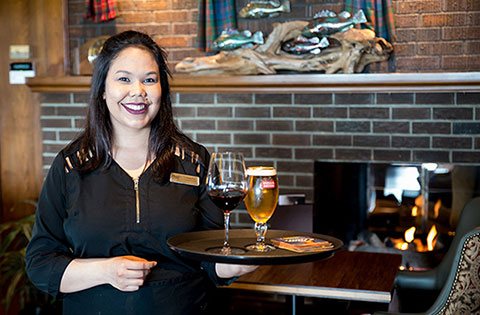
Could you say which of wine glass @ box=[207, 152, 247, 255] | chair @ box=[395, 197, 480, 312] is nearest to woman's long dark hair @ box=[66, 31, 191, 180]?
wine glass @ box=[207, 152, 247, 255]

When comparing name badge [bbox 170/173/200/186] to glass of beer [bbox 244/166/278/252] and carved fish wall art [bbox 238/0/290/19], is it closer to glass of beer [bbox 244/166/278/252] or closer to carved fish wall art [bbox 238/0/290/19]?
glass of beer [bbox 244/166/278/252]

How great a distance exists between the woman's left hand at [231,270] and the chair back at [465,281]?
92cm

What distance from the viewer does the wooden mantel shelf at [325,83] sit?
11.0 ft

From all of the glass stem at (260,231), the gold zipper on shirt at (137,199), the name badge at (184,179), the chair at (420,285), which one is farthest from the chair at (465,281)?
the gold zipper on shirt at (137,199)

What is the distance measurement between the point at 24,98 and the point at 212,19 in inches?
48.1

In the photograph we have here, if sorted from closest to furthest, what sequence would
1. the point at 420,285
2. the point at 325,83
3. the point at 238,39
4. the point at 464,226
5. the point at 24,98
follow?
the point at 464,226 → the point at 420,285 → the point at 325,83 → the point at 238,39 → the point at 24,98

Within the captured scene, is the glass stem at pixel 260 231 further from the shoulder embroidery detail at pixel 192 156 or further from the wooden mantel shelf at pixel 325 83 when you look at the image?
the wooden mantel shelf at pixel 325 83

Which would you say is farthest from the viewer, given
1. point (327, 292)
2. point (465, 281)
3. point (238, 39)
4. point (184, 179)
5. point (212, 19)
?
point (212, 19)

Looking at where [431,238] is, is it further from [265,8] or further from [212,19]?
[212,19]

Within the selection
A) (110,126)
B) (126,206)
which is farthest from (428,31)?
(126,206)

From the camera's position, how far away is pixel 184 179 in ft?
6.38

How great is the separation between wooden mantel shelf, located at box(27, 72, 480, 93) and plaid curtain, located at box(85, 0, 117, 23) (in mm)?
355

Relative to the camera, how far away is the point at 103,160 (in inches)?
76.6

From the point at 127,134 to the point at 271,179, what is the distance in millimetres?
441
